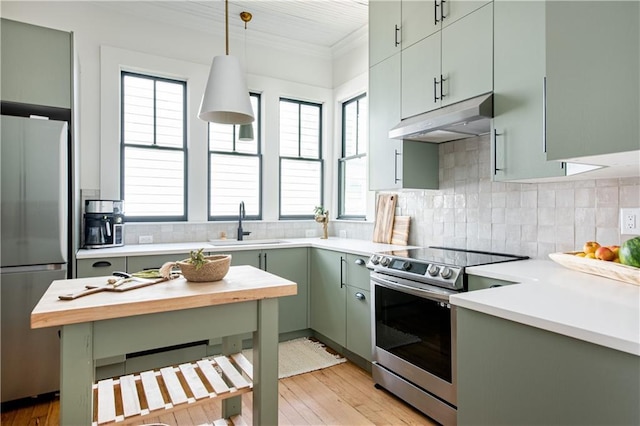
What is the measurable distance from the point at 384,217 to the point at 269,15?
2.29m

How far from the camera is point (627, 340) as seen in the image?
0.90m

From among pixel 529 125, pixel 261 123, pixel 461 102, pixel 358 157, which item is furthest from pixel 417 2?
pixel 261 123

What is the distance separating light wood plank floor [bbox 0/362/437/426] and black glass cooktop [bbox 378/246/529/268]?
3.16 ft

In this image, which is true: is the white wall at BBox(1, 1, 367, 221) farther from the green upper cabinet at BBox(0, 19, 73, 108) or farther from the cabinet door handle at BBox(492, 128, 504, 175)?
the cabinet door handle at BBox(492, 128, 504, 175)

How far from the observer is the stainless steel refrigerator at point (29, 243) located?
2.36 m

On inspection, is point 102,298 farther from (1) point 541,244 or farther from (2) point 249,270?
(1) point 541,244

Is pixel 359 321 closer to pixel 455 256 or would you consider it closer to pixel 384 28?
pixel 455 256

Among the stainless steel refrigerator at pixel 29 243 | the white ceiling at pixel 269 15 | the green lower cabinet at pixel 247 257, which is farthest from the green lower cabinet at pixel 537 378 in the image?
the white ceiling at pixel 269 15

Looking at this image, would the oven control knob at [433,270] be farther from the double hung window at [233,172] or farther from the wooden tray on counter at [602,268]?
the double hung window at [233,172]

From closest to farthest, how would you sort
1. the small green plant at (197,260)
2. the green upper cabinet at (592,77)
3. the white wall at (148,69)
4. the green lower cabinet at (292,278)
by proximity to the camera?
the green upper cabinet at (592,77)
the small green plant at (197,260)
the white wall at (148,69)
the green lower cabinet at (292,278)

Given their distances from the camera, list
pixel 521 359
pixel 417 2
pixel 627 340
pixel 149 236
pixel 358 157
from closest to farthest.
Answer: pixel 627 340 → pixel 521 359 → pixel 417 2 → pixel 149 236 → pixel 358 157

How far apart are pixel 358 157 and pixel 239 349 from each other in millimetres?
2545

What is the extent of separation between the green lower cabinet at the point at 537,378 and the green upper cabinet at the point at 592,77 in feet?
1.97

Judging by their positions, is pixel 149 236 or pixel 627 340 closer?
pixel 627 340
